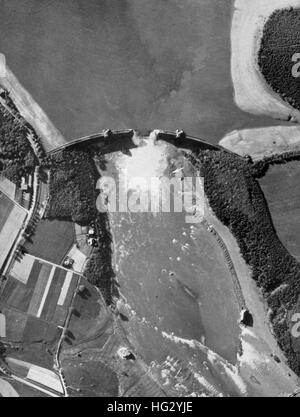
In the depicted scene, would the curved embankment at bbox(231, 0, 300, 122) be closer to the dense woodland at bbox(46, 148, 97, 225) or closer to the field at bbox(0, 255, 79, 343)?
the dense woodland at bbox(46, 148, 97, 225)

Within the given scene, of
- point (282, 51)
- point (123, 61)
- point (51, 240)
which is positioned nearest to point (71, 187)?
point (51, 240)

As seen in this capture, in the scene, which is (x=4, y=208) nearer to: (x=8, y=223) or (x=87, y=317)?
(x=8, y=223)

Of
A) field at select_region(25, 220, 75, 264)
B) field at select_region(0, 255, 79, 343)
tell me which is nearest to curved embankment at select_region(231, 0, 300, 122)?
field at select_region(25, 220, 75, 264)

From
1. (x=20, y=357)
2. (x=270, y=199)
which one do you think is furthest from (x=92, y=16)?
(x=20, y=357)

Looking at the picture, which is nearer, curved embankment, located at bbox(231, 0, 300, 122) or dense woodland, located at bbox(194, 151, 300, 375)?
dense woodland, located at bbox(194, 151, 300, 375)

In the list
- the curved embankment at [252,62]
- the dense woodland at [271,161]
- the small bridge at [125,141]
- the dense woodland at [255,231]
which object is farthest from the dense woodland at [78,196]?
the curved embankment at [252,62]

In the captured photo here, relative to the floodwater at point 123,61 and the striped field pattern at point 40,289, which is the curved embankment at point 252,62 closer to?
the floodwater at point 123,61
